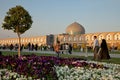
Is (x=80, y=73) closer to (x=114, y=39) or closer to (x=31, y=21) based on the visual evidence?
(x=31, y=21)

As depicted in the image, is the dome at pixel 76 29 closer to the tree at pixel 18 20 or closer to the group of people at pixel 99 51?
the tree at pixel 18 20

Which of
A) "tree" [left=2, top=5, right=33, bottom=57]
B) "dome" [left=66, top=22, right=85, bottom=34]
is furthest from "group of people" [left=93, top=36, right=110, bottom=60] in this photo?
"dome" [left=66, top=22, right=85, bottom=34]

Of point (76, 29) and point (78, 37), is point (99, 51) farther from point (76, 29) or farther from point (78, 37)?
point (76, 29)

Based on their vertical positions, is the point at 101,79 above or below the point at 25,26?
below

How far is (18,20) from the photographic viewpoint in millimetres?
38406

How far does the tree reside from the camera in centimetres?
3814

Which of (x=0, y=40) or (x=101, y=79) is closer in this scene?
(x=101, y=79)

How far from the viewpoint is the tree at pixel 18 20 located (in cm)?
3814

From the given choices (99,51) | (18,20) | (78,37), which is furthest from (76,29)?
(99,51)

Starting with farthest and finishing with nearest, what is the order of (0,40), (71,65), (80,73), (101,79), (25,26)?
(0,40), (25,26), (71,65), (80,73), (101,79)

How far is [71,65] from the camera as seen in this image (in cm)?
1180

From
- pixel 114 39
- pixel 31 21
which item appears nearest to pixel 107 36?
pixel 114 39

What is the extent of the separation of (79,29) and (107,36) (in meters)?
18.8

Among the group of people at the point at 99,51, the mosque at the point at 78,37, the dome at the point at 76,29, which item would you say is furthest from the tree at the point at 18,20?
the dome at the point at 76,29
